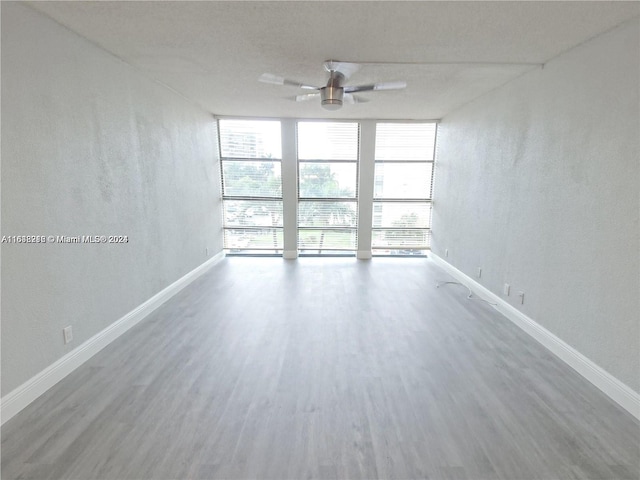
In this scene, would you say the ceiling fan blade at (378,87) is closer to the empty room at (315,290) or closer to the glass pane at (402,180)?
the empty room at (315,290)

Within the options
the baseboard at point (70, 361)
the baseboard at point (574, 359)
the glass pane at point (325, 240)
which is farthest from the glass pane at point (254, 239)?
the baseboard at point (574, 359)

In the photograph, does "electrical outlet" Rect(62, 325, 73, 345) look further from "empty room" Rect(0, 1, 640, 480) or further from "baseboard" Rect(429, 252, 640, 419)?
"baseboard" Rect(429, 252, 640, 419)

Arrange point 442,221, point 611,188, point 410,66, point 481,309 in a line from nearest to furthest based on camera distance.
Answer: point 611,188 < point 410,66 < point 481,309 < point 442,221

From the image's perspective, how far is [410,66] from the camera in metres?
2.87

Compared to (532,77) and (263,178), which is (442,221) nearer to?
(532,77)

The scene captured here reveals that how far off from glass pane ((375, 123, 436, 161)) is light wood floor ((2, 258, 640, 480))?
3442 mm

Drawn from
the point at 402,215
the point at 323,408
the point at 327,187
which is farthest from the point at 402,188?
the point at 323,408

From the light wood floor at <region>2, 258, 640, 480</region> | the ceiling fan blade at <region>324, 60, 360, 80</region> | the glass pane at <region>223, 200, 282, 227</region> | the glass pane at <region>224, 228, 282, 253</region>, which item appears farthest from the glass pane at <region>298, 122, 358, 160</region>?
the light wood floor at <region>2, 258, 640, 480</region>

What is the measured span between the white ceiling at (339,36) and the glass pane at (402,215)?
8.74ft

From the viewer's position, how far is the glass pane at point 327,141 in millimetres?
5543

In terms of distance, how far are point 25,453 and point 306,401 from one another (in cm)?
151

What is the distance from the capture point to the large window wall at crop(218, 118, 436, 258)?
5.57 m

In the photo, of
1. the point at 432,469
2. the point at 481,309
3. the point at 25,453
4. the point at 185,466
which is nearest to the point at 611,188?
the point at 481,309

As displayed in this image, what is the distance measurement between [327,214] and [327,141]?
1348mm
